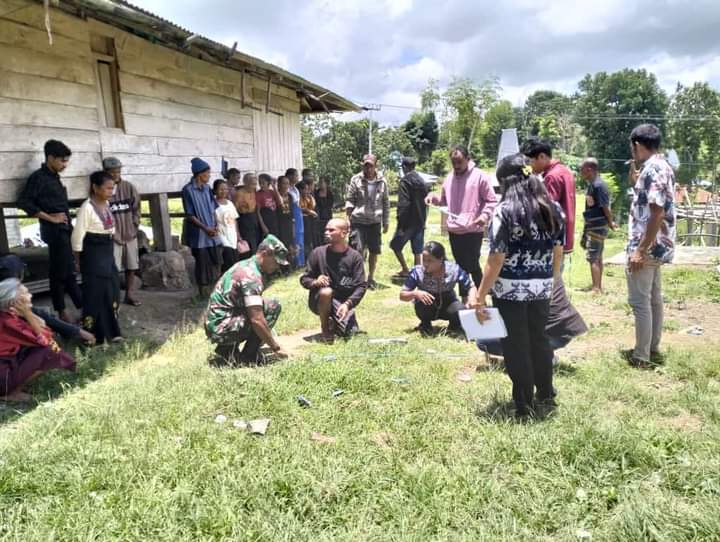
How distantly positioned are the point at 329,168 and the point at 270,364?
21439 mm

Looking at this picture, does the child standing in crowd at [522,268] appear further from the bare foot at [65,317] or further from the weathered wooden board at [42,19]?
the weathered wooden board at [42,19]

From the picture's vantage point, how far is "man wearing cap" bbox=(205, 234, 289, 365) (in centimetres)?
433

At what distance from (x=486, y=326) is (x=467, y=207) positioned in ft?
8.84

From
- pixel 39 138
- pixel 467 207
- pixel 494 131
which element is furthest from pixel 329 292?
pixel 494 131

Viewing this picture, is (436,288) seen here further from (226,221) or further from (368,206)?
(226,221)

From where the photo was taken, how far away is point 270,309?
463 centimetres

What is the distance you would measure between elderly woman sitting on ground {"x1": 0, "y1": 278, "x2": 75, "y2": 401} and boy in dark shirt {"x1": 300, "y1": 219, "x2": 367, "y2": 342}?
90.0 inches

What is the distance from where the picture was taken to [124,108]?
6828 millimetres

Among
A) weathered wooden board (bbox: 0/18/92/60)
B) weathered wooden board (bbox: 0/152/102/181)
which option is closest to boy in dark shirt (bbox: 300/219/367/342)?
weathered wooden board (bbox: 0/152/102/181)

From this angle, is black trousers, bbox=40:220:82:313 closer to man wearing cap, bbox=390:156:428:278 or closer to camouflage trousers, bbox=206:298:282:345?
camouflage trousers, bbox=206:298:282:345

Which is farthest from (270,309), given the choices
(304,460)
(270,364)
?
(304,460)

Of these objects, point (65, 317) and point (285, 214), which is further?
point (285, 214)

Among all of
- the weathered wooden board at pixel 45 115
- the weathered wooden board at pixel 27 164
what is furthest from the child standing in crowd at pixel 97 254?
the weathered wooden board at pixel 45 115

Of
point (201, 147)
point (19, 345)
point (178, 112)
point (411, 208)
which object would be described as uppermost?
point (178, 112)
